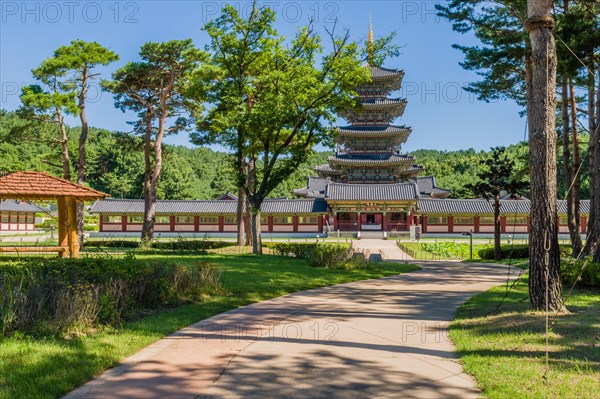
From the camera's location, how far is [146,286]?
26.4 ft

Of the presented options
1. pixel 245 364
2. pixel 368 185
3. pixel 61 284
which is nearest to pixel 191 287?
pixel 61 284

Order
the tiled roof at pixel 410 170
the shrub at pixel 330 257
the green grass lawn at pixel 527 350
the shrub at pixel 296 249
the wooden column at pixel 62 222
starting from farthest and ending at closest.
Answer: the tiled roof at pixel 410 170
the shrub at pixel 296 249
the shrub at pixel 330 257
the wooden column at pixel 62 222
the green grass lawn at pixel 527 350

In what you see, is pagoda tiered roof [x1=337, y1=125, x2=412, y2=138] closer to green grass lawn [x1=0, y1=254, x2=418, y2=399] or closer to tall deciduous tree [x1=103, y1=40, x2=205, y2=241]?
tall deciduous tree [x1=103, y1=40, x2=205, y2=241]

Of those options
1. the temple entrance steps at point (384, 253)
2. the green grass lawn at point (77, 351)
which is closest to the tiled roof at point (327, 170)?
the temple entrance steps at point (384, 253)

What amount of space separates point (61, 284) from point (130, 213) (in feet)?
148

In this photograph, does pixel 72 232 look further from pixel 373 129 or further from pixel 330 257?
pixel 373 129

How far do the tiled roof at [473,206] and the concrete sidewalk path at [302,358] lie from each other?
39.3 metres

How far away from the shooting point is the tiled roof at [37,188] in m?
14.3

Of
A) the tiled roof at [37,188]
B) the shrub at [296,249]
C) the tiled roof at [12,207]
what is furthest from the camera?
the tiled roof at [12,207]

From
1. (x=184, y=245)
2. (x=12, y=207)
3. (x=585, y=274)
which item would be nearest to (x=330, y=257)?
(x=585, y=274)

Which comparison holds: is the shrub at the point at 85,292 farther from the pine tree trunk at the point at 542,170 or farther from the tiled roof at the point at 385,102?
the tiled roof at the point at 385,102

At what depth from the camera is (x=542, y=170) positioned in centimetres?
734

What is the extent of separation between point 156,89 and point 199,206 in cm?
2369

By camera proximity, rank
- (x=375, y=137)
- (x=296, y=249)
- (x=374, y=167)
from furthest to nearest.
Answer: (x=374, y=167)
(x=375, y=137)
(x=296, y=249)
